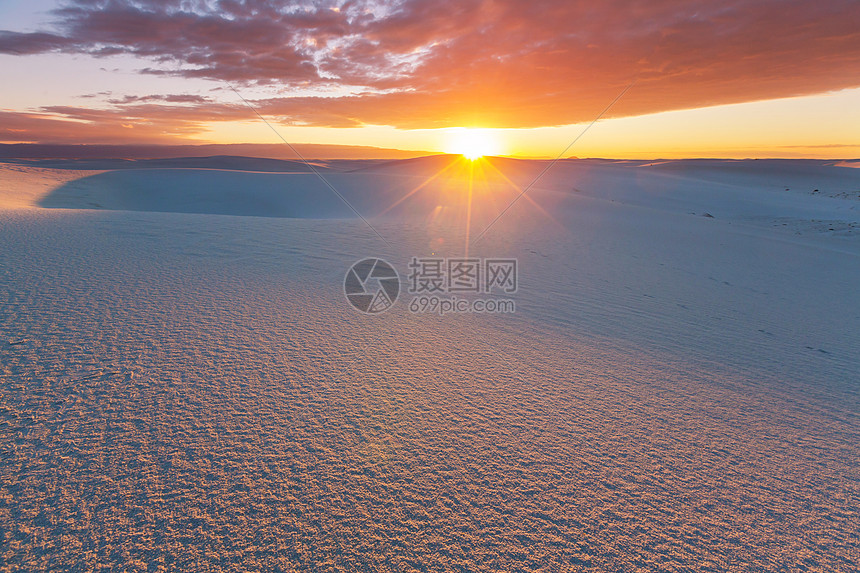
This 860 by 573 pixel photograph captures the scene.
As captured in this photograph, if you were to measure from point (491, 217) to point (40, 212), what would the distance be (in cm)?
980

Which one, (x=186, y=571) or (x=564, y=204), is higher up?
(x=564, y=204)

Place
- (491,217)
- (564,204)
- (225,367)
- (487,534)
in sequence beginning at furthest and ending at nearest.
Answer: (564,204) → (491,217) → (225,367) → (487,534)

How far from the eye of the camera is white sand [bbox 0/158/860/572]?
1.58 meters

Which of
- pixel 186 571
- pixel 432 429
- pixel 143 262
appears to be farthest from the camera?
pixel 143 262

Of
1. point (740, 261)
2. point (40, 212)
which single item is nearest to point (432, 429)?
point (40, 212)

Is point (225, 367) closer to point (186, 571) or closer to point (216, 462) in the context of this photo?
point (216, 462)

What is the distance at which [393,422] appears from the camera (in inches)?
91.6

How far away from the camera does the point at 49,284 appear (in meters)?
3.78

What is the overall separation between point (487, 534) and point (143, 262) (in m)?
4.88

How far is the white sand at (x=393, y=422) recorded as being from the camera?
1584 millimetres

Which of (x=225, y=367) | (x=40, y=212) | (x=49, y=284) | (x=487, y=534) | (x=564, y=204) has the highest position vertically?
(x=564, y=204)

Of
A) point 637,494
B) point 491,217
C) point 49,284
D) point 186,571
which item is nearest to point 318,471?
point 186,571

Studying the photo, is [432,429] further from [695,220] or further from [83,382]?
[695,220]

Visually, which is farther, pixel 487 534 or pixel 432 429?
pixel 432 429
